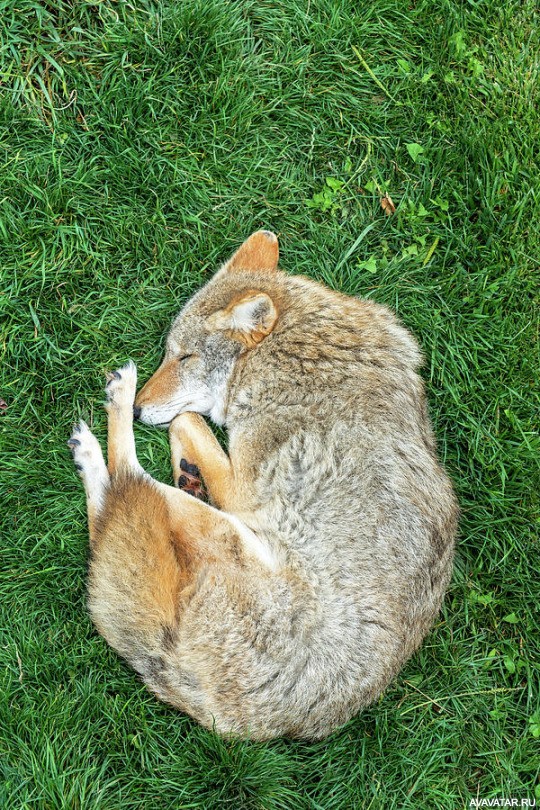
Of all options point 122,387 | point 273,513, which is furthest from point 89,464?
point 273,513

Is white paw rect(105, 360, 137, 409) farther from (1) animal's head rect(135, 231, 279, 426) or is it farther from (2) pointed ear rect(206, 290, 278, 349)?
(2) pointed ear rect(206, 290, 278, 349)

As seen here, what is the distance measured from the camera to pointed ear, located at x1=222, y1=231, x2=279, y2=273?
5.27m

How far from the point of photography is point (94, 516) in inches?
194

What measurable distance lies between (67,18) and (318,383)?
3253 millimetres

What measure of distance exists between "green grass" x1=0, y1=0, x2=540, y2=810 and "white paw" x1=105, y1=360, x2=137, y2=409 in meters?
0.11

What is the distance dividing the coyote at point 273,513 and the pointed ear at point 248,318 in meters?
0.01

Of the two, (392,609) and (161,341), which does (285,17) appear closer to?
(161,341)

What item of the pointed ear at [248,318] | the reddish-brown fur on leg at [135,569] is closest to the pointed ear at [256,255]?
the pointed ear at [248,318]

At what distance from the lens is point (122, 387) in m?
5.30

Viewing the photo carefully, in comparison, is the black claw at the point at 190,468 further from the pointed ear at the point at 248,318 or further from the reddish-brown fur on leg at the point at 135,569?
the pointed ear at the point at 248,318

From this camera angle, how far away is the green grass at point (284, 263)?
4.92 metres

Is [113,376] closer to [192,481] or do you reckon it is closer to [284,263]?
[192,481]

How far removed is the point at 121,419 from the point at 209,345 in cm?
80

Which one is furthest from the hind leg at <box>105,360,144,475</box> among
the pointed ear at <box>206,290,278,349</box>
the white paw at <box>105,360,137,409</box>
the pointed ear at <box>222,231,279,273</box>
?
the pointed ear at <box>222,231,279,273</box>
